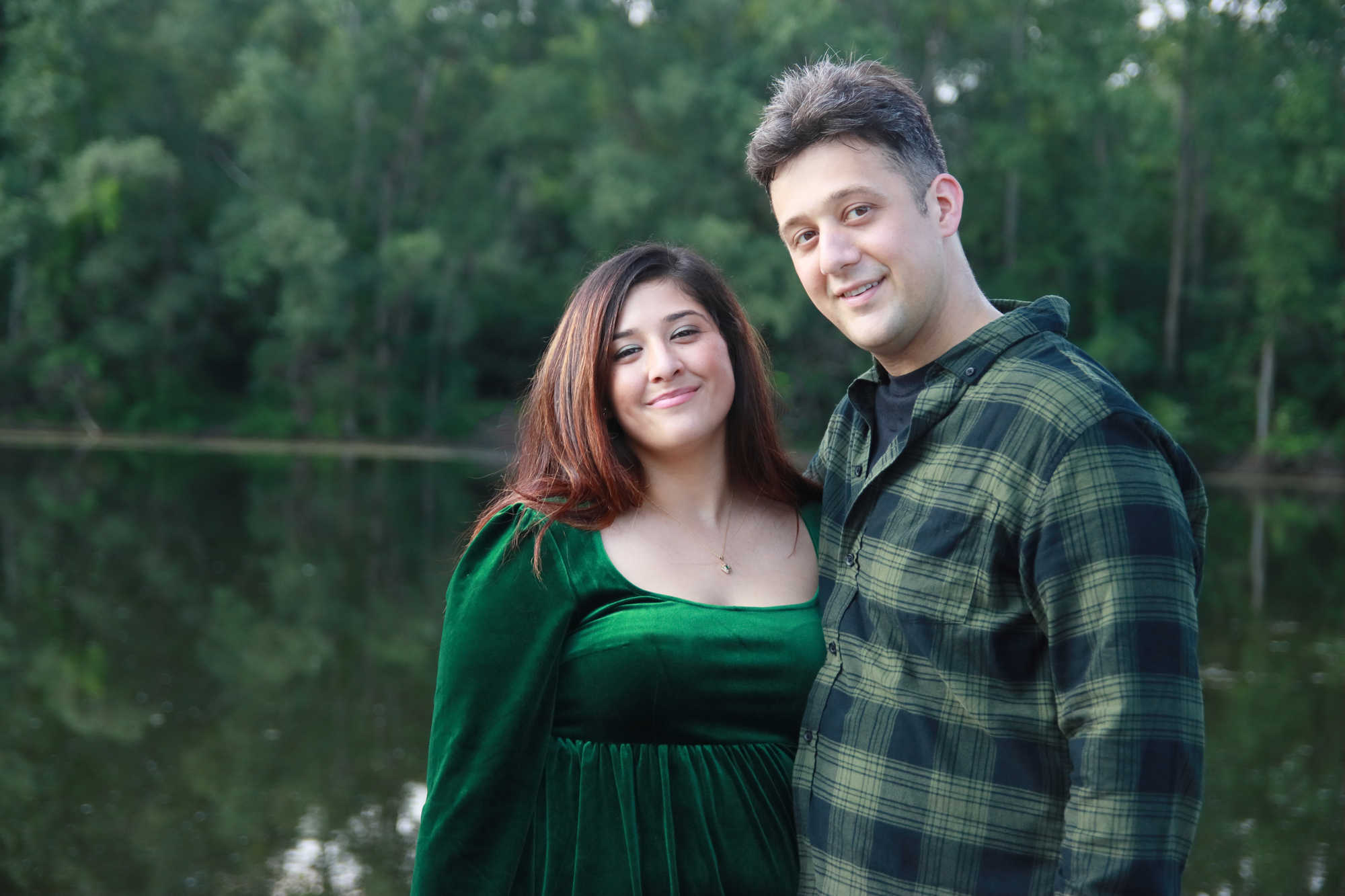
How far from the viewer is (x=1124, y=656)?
174 cm

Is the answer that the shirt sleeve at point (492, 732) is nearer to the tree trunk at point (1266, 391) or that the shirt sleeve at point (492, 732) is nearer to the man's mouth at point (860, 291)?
the man's mouth at point (860, 291)

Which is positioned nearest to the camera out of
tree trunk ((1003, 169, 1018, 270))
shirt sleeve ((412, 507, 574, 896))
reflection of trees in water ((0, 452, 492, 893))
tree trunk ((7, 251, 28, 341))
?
shirt sleeve ((412, 507, 574, 896))

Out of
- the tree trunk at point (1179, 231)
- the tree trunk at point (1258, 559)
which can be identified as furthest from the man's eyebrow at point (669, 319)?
the tree trunk at point (1179, 231)

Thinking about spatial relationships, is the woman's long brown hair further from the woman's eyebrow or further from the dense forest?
the dense forest

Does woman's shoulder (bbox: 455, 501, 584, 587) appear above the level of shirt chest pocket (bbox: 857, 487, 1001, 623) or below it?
below

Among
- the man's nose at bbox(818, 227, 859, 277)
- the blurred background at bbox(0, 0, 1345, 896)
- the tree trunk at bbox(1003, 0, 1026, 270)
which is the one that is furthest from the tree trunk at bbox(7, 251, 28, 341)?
the man's nose at bbox(818, 227, 859, 277)

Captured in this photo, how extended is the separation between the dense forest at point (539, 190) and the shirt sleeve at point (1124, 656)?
73.3ft

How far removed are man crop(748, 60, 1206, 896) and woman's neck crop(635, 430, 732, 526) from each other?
0.30 m

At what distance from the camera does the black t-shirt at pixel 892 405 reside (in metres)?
2.28

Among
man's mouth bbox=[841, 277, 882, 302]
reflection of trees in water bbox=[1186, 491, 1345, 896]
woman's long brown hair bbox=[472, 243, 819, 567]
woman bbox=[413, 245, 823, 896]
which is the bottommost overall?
reflection of trees in water bbox=[1186, 491, 1345, 896]

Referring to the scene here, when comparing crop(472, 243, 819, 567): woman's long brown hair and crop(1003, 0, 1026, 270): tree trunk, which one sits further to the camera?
crop(1003, 0, 1026, 270): tree trunk

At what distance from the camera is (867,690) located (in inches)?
85.5

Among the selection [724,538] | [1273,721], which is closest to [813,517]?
[724,538]

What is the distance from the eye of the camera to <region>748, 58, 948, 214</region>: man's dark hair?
7.16 ft
